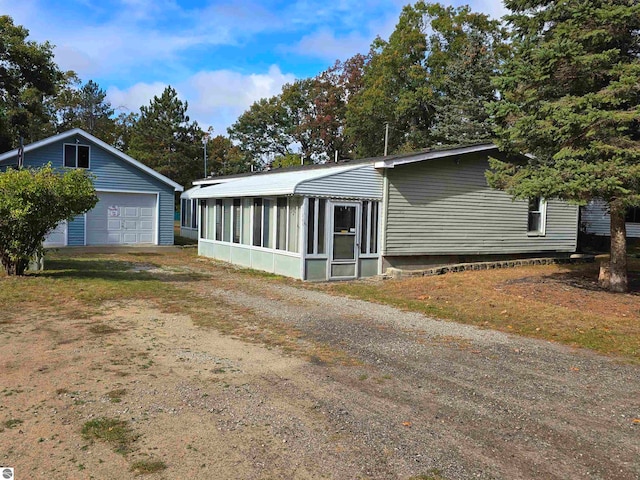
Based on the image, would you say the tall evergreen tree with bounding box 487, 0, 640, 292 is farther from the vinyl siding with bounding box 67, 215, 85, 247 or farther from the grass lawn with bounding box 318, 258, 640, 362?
the vinyl siding with bounding box 67, 215, 85, 247

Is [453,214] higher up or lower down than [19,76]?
lower down

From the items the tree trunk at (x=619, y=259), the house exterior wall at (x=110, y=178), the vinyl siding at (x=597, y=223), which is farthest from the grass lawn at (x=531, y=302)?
the house exterior wall at (x=110, y=178)

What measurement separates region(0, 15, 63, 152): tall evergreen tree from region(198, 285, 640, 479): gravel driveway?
89.9 ft

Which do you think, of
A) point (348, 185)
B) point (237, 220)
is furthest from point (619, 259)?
point (237, 220)

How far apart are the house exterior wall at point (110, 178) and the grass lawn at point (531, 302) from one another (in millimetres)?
12685

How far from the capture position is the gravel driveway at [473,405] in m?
3.42

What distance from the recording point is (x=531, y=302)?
32.4 feet

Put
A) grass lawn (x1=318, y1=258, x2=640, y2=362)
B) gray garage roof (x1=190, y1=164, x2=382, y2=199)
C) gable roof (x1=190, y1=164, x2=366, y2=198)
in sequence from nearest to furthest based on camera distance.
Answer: grass lawn (x1=318, y1=258, x2=640, y2=362) → gray garage roof (x1=190, y1=164, x2=382, y2=199) → gable roof (x1=190, y1=164, x2=366, y2=198)

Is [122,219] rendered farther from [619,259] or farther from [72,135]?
[619,259]

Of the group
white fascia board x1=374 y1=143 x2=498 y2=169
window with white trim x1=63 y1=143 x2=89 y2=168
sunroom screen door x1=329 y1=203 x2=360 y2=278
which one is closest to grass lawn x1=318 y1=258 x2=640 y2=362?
sunroom screen door x1=329 y1=203 x2=360 y2=278

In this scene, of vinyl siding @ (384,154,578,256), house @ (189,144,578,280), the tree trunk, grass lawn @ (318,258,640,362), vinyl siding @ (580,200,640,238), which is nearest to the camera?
grass lawn @ (318,258,640,362)

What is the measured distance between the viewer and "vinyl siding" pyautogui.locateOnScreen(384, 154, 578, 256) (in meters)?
13.9

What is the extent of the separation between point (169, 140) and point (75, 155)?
23735 mm

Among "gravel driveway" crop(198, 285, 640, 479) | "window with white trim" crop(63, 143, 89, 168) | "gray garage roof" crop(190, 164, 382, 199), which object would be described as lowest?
"gravel driveway" crop(198, 285, 640, 479)
